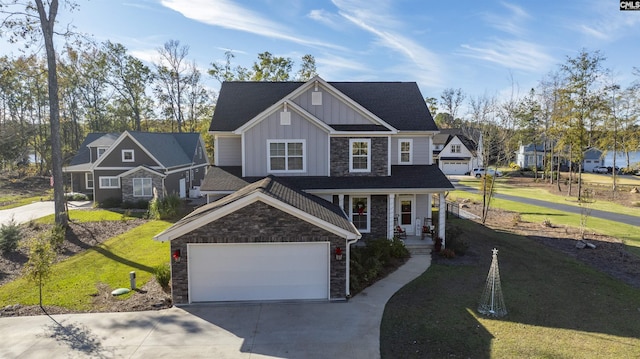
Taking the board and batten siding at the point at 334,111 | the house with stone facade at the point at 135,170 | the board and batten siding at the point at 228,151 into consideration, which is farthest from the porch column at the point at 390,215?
the house with stone facade at the point at 135,170

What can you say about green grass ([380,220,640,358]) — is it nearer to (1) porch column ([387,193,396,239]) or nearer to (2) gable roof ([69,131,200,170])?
(1) porch column ([387,193,396,239])

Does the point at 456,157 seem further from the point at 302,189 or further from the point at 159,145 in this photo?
the point at 302,189

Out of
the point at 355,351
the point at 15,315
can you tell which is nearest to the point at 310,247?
the point at 355,351

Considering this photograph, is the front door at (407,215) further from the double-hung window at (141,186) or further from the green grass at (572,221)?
the double-hung window at (141,186)

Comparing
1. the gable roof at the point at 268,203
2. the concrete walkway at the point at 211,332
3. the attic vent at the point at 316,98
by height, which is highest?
the attic vent at the point at 316,98

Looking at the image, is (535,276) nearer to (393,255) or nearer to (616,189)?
(393,255)
